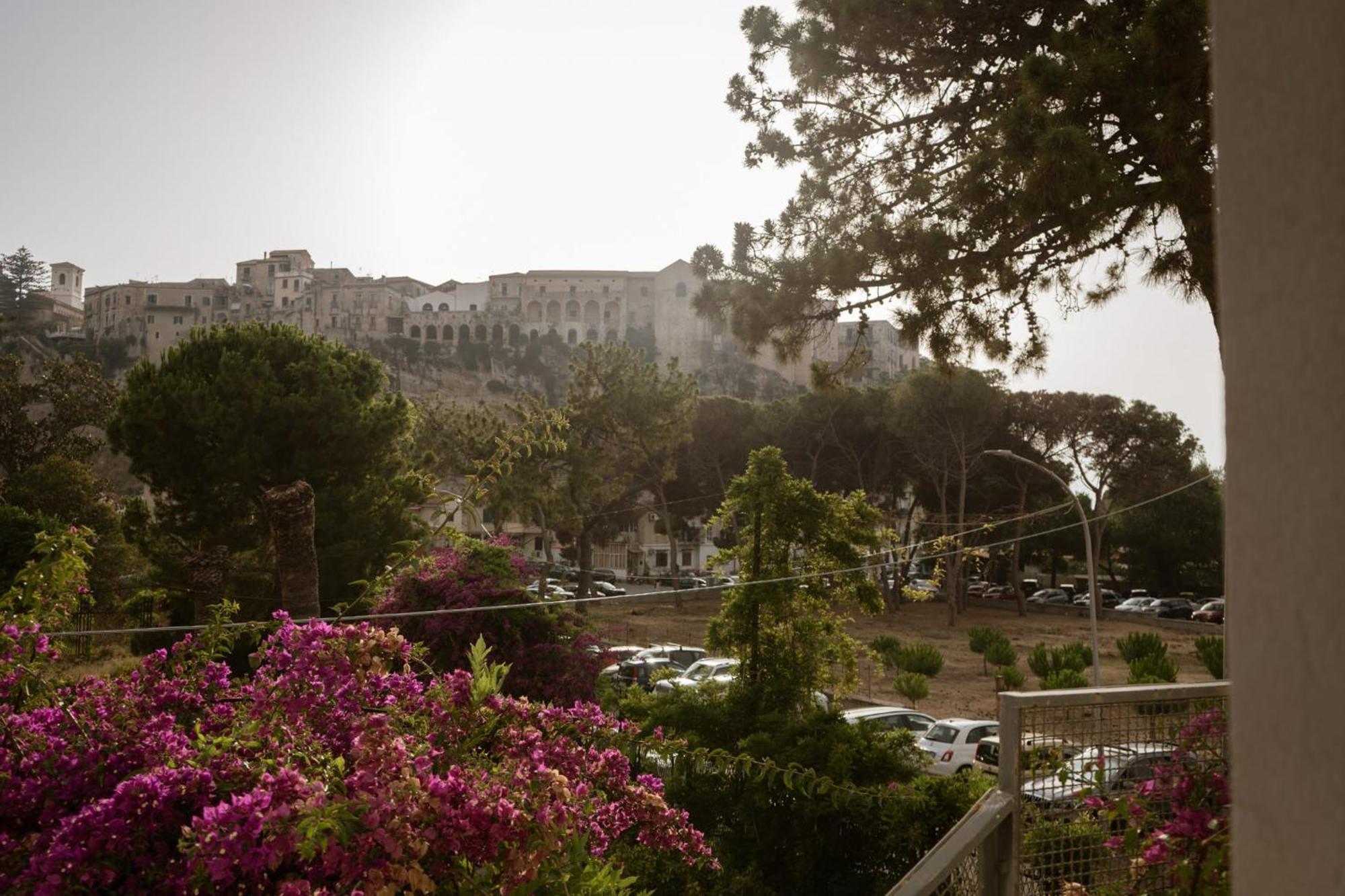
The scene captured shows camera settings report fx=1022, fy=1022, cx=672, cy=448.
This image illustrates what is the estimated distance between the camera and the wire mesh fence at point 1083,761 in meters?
3.37

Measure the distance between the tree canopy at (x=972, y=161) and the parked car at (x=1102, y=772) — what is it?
154 inches

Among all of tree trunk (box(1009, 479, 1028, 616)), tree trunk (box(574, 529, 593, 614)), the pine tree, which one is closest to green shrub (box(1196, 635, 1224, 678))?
tree trunk (box(1009, 479, 1028, 616))

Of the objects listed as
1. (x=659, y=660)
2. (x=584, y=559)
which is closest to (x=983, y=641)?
(x=659, y=660)

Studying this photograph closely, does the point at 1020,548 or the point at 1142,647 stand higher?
the point at 1020,548

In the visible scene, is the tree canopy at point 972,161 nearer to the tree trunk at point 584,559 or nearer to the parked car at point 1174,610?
the tree trunk at point 584,559

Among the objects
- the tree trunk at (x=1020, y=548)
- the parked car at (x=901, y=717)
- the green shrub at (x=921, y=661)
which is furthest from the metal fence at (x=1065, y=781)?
the tree trunk at (x=1020, y=548)

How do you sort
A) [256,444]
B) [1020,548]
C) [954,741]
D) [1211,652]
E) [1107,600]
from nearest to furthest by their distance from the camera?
1. [954,741]
2. [256,444]
3. [1211,652]
4. [1020,548]
5. [1107,600]

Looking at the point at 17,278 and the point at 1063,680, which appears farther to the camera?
the point at 17,278

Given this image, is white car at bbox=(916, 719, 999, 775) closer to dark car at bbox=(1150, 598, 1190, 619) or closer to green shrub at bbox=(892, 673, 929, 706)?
green shrub at bbox=(892, 673, 929, 706)

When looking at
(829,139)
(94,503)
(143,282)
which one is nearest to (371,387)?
(94,503)

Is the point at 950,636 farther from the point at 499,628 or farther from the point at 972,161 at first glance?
the point at 972,161

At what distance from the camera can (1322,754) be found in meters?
0.64

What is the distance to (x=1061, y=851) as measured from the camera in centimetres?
349

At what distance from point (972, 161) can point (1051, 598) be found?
155 ft
